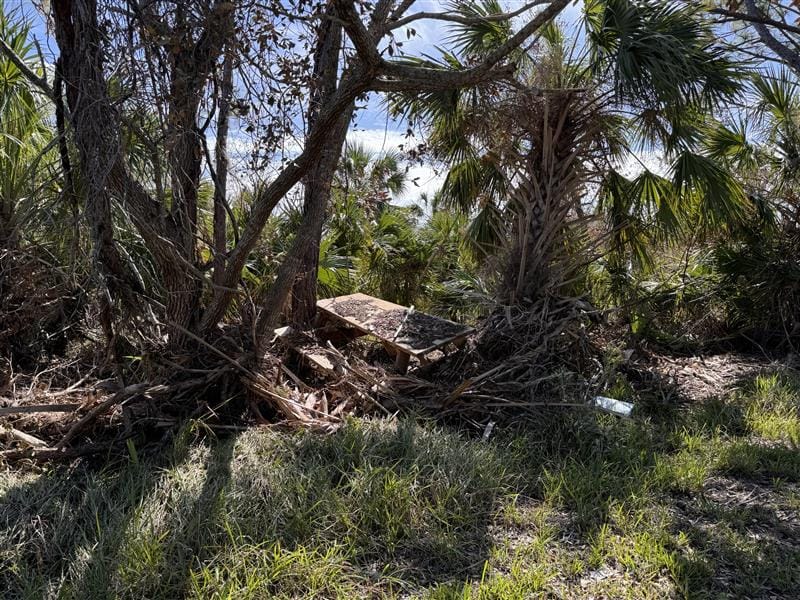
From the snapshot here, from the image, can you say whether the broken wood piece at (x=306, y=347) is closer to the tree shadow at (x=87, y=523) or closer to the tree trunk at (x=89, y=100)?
the tree shadow at (x=87, y=523)

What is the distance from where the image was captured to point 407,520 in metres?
2.98

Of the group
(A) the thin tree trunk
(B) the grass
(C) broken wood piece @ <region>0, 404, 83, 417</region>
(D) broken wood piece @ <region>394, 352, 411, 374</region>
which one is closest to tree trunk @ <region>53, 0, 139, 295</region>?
(A) the thin tree trunk

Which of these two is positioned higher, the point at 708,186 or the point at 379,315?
the point at 708,186

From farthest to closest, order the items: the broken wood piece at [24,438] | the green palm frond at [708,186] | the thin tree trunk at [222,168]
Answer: the green palm frond at [708,186] < the thin tree trunk at [222,168] < the broken wood piece at [24,438]

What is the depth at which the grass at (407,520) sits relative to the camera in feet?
8.36

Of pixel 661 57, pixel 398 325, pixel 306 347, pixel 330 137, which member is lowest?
pixel 306 347

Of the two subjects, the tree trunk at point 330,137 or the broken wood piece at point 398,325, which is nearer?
the tree trunk at point 330,137

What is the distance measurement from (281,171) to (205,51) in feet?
3.01

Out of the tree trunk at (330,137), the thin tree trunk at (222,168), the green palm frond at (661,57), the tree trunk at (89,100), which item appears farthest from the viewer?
the green palm frond at (661,57)

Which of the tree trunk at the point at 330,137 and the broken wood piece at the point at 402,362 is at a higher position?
the tree trunk at the point at 330,137

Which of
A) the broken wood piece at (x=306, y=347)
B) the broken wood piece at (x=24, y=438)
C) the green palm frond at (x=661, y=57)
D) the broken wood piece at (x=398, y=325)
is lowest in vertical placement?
the broken wood piece at (x=24, y=438)

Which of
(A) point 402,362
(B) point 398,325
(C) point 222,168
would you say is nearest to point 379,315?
(B) point 398,325

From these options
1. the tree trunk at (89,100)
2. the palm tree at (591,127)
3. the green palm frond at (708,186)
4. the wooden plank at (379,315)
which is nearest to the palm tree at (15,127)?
the tree trunk at (89,100)

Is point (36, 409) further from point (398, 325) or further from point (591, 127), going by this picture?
point (591, 127)
